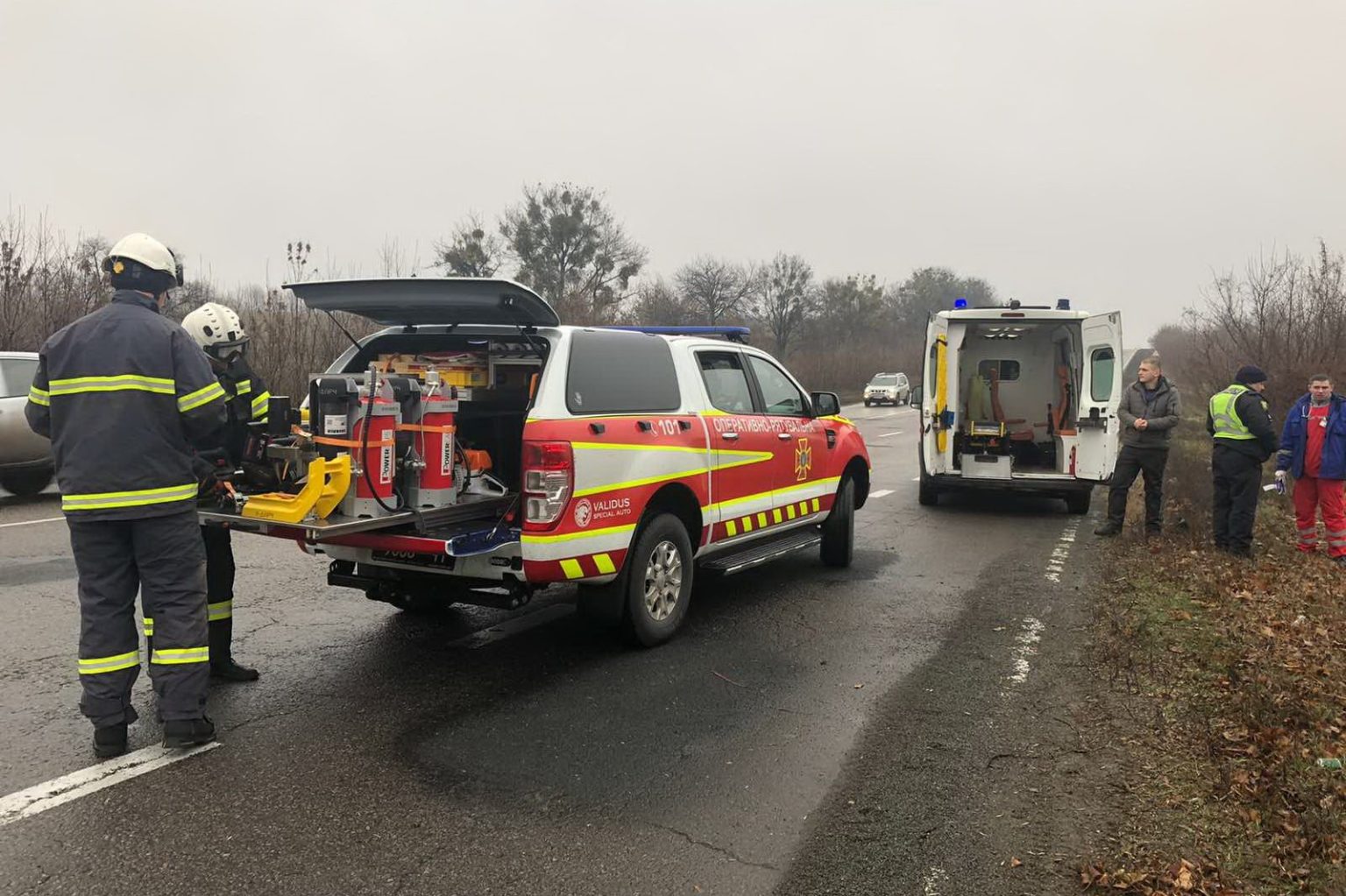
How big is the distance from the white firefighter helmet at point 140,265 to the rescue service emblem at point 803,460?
14.3 feet

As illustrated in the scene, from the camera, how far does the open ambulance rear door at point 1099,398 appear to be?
33.7ft

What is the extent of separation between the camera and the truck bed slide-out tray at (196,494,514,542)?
4.21 meters

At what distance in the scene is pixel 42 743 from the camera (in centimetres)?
386

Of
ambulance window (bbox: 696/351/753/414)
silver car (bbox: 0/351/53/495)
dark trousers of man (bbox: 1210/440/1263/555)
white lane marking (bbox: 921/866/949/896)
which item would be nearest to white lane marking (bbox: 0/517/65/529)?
silver car (bbox: 0/351/53/495)

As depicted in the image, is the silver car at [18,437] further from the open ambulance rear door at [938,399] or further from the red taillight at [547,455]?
the open ambulance rear door at [938,399]

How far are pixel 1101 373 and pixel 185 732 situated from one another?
9.92 metres

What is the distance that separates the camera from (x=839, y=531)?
775 centimetres

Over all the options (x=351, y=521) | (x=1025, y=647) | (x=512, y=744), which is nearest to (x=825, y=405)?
(x=1025, y=647)

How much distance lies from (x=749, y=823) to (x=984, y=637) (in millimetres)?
3006

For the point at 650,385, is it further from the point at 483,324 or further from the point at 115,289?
the point at 115,289

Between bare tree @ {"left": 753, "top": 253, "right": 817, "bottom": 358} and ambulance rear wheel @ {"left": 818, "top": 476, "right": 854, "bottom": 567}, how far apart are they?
4723 centimetres

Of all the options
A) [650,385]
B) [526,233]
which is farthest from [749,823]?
[526,233]

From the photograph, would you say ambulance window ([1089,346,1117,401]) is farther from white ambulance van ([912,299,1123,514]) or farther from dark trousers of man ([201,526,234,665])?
dark trousers of man ([201,526,234,665])

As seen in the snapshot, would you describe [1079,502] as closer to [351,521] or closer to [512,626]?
[512,626]
